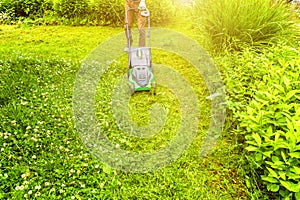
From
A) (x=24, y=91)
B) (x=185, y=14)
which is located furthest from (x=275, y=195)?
(x=185, y=14)

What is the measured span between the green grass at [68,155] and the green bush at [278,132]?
470mm

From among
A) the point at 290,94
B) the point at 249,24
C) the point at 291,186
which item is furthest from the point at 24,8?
the point at 291,186

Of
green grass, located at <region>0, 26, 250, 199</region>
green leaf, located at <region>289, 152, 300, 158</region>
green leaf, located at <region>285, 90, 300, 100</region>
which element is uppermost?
green leaf, located at <region>285, 90, 300, 100</region>

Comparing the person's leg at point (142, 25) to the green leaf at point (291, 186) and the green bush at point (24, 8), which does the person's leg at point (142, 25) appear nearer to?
the green leaf at point (291, 186)

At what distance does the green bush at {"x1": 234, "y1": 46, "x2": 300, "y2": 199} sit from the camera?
2.77 meters

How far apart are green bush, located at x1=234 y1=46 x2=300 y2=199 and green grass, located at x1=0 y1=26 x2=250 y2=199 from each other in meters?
0.47

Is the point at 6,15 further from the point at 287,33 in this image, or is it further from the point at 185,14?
the point at 287,33

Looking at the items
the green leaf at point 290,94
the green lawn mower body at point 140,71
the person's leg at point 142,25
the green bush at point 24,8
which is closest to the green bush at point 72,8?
the green bush at point 24,8

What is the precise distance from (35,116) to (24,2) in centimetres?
531

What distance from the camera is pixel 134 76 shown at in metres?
4.74

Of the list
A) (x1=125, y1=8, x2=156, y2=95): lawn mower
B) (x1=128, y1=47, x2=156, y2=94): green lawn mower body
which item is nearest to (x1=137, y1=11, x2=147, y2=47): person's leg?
(x1=125, y1=8, x2=156, y2=95): lawn mower

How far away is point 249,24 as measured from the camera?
5.32m

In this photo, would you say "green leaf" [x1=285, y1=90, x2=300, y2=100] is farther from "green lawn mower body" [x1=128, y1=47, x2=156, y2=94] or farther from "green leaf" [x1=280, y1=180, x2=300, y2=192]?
"green lawn mower body" [x1=128, y1=47, x2=156, y2=94]

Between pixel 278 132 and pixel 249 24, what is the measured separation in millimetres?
2985
